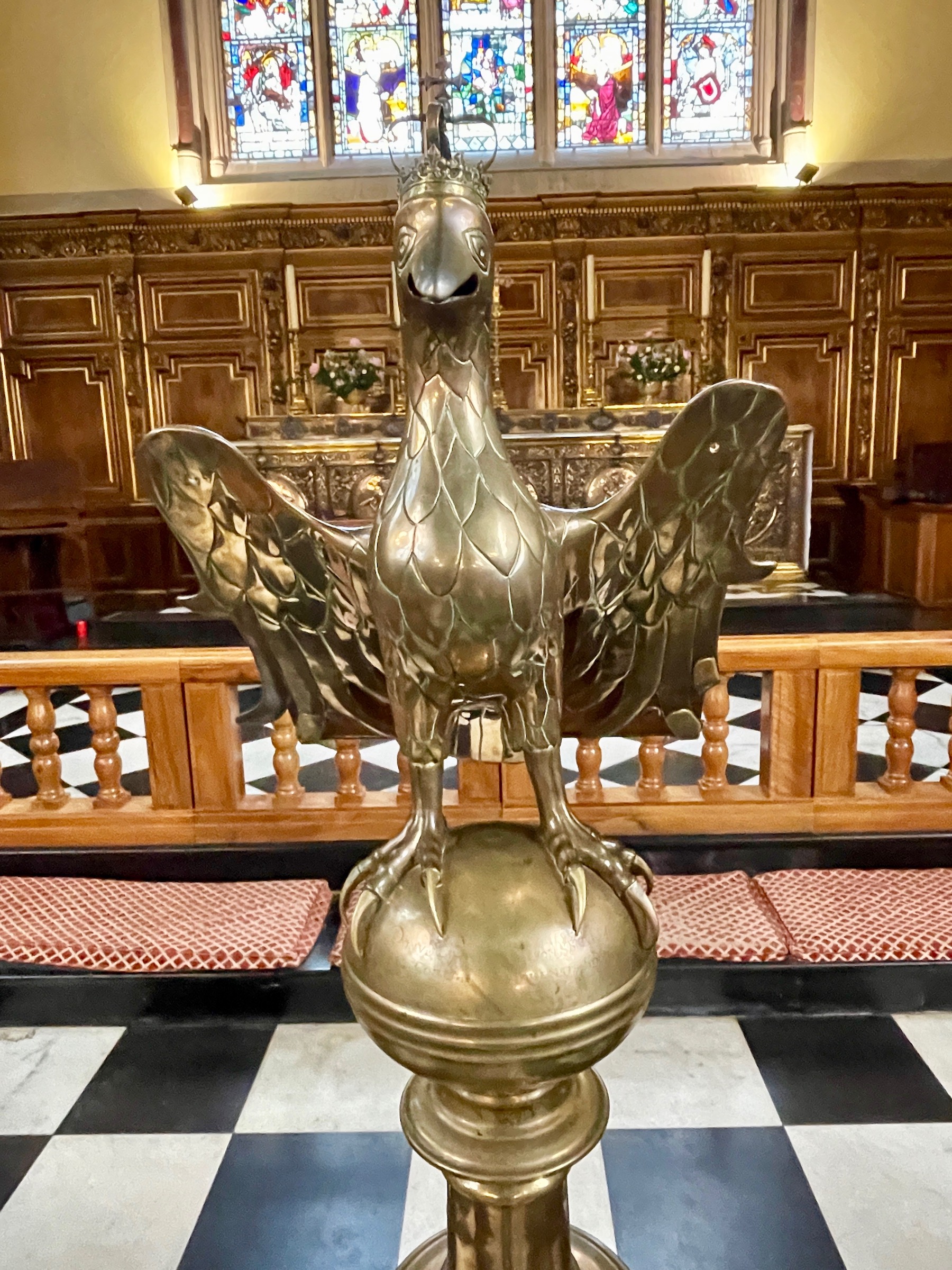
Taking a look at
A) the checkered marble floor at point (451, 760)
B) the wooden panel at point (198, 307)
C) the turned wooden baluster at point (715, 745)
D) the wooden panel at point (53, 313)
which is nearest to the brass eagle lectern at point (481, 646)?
the turned wooden baluster at point (715, 745)

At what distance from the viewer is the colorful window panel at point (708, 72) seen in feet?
20.3

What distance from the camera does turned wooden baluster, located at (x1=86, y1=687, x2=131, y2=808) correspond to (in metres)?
1.80

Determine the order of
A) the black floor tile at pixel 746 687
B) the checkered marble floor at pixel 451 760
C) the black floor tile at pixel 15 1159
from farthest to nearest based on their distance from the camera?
1. the black floor tile at pixel 746 687
2. the checkered marble floor at pixel 451 760
3. the black floor tile at pixel 15 1159

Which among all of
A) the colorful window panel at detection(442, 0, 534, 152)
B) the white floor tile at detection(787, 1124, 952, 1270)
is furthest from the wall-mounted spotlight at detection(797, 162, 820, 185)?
the white floor tile at detection(787, 1124, 952, 1270)

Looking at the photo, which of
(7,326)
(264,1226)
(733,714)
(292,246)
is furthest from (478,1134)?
(7,326)

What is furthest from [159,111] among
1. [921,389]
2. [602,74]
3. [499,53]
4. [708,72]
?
[921,389]

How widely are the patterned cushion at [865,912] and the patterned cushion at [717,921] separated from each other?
28mm

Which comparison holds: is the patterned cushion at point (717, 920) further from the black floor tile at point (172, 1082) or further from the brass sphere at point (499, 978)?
the brass sphere at point (499, 978)

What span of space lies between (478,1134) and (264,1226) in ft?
2.40

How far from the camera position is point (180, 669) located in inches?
66.1

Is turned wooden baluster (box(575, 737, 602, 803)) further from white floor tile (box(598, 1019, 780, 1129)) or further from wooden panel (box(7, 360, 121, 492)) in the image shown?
wooden panel (box(7, 360, 121, 492))

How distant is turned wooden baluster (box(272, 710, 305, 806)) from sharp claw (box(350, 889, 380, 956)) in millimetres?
1195

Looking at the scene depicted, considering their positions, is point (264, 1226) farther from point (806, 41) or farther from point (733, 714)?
point (806, 41)

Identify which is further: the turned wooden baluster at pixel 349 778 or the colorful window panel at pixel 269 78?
the colorful window panel at pixel 269 78
